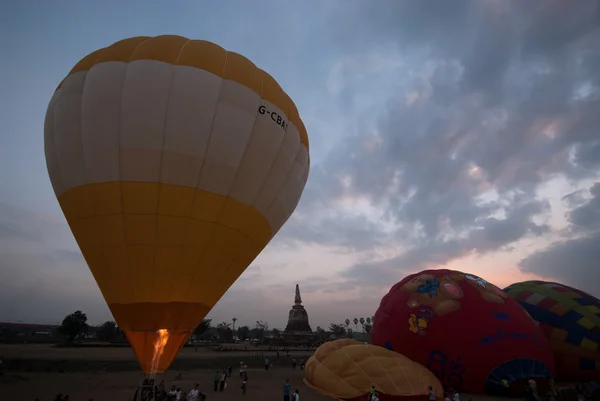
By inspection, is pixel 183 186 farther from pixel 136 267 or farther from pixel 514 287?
pixel 514 287

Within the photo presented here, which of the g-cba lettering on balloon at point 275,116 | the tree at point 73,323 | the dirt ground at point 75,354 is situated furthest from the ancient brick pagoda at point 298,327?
the g-cba lettering on balloon at point 275,116

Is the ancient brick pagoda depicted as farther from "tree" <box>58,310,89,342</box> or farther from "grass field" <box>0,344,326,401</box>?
"grass field" <box>0,344,326,401</box>

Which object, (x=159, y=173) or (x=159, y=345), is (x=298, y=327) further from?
(x=159, y=173)

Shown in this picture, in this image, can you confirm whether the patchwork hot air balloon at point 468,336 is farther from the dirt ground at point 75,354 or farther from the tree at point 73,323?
the tree at point 73,323

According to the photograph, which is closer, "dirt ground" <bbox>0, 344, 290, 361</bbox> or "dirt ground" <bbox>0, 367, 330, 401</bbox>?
"dirt ground" <bbox>0, 367, 330, 401</bbox>

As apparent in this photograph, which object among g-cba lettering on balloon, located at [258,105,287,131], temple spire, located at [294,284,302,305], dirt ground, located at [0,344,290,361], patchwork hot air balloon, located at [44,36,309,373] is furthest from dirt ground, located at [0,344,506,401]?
temple spire, located at [294,284,302,305]

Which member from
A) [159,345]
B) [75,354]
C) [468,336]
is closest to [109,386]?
[159,345]
